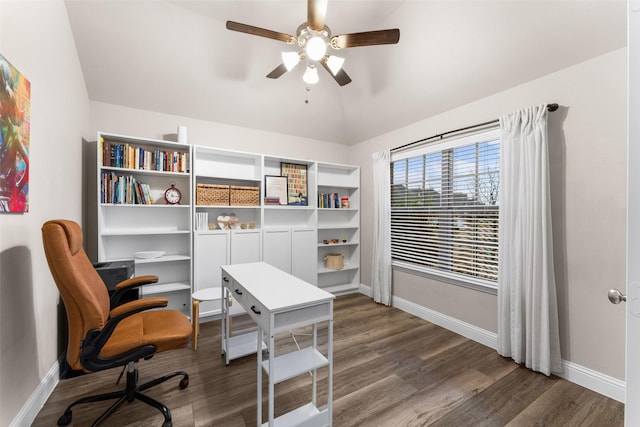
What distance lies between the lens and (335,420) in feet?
5.38

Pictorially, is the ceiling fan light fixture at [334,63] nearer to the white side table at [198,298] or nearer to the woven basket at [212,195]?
the woven basket at [212,195]

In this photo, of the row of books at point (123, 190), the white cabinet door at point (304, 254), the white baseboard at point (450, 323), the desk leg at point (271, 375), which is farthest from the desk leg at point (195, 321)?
the white baseboard at point (450, 323)

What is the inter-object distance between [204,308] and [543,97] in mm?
3908

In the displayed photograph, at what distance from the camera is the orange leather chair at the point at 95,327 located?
135 centimetres

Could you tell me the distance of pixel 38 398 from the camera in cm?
167

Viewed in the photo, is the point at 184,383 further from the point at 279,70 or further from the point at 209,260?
the point at 279,70

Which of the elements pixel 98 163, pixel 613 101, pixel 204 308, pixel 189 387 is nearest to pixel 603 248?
pixel 613 101

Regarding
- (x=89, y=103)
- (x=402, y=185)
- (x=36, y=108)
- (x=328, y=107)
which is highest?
(x=328, y=107)

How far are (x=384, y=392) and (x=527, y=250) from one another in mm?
1607

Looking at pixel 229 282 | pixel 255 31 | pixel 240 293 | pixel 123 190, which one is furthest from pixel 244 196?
pixel 255 31

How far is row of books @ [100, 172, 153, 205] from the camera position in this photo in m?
2.63

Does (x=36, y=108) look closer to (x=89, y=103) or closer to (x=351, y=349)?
(x=89, y=103)

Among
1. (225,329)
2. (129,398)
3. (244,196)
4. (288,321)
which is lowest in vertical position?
(129,398)

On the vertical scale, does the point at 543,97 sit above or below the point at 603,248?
above
